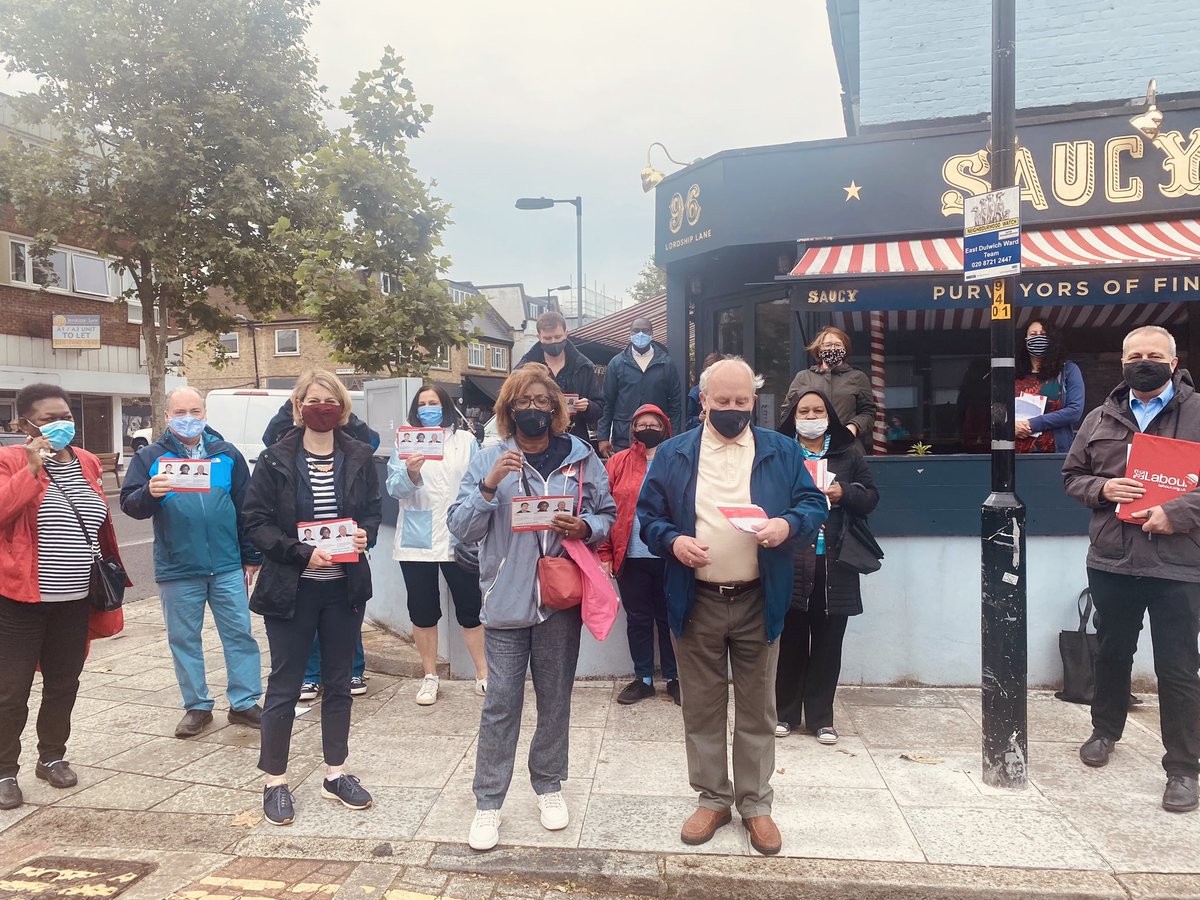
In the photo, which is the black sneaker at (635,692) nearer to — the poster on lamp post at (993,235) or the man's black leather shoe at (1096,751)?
the man's black leather shoe at (1096,751)

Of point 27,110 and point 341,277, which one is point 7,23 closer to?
point 27,110

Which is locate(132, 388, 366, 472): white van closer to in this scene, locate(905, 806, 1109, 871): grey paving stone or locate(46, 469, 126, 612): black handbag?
locate(46, 469, 126, 612): black handbag

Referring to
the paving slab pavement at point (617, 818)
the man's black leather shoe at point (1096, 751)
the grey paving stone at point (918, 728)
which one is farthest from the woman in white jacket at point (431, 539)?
the man's black leather shoe at point (1096, 751)

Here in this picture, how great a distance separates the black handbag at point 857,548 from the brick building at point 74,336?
22.8 metres

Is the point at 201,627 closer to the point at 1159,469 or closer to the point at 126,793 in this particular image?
the point at 126,793

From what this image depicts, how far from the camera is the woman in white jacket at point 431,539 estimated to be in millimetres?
5281

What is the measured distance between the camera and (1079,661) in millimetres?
5250

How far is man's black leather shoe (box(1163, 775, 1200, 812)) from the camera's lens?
3.75 metres

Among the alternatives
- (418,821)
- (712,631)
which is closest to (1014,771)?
(712,631)

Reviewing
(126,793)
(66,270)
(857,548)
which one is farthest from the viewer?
(66,270)

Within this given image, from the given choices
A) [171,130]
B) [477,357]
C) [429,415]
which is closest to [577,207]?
[171,130]

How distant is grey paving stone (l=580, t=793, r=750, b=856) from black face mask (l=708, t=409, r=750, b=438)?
1763 mm

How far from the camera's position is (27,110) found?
1650 centimetres

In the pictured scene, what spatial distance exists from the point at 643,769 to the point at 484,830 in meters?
1.10
